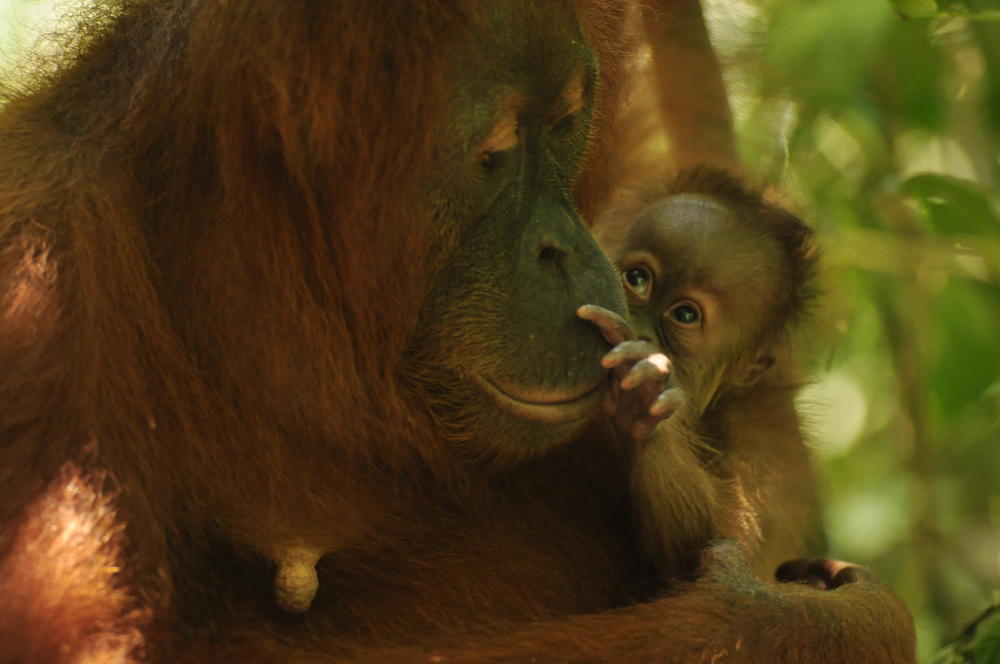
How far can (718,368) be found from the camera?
11.8 ft

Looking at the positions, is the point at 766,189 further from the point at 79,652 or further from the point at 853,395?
the point at 853,395

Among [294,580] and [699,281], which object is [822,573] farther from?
[294,580]

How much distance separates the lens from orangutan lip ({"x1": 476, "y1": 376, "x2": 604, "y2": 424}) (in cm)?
262

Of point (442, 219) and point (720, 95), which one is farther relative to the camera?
point (720, 95)

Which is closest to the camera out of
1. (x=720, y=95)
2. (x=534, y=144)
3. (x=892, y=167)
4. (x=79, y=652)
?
(x=79, y=652)

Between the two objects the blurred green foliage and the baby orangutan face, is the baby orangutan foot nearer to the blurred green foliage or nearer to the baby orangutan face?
→ the baby orangutan face

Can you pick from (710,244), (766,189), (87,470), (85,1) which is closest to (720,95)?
(766,189)

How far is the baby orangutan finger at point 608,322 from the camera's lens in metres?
2.56

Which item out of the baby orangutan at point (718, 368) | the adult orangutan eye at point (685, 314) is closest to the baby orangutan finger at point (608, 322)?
the baby orangutan at point (718, 368)

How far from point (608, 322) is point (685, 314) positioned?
1.00 meters

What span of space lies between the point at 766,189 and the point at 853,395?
360cm

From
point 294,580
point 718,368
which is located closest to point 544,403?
point 294,580

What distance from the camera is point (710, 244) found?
11.6ft

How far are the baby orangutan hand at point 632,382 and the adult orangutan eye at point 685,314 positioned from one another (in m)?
0.66
